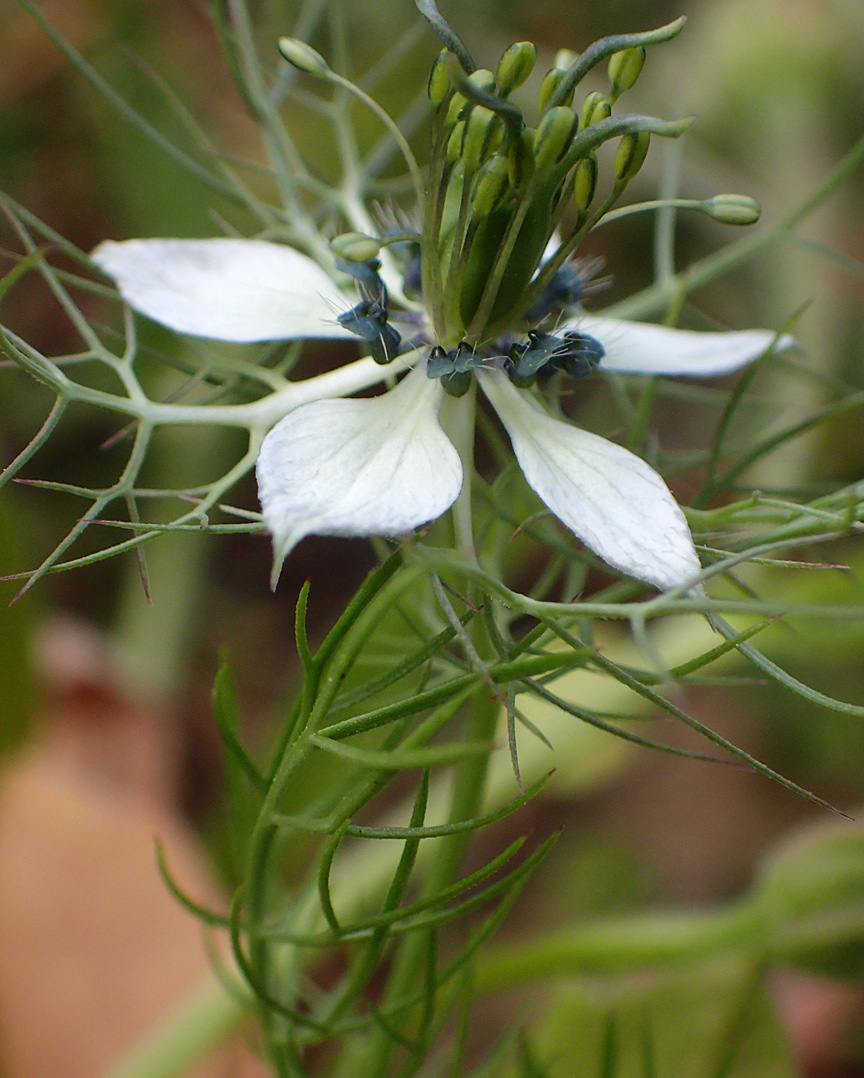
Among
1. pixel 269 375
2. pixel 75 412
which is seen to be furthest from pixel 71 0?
pixel 269 375

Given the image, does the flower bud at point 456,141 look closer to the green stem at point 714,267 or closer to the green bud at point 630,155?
the green bud at point 630,155

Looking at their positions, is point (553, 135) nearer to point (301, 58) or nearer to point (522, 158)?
point (522, 158)

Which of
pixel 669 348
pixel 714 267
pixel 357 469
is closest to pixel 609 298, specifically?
pixel 714 267

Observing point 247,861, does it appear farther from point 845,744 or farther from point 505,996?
point 845,744

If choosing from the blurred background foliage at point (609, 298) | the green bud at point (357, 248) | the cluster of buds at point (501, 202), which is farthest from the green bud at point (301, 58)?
the blurred background foliage at point (609, 298)

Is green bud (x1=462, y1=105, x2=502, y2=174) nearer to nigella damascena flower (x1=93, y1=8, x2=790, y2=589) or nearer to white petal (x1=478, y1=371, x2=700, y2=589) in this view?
nigella damascena flower (x1=93, y1=8, x2=790, y2=589)

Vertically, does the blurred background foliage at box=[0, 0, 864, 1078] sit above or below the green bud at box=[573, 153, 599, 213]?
below

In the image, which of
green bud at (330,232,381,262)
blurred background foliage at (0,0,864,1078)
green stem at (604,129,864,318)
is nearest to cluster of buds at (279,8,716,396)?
green bud at (330,232,381,262)
